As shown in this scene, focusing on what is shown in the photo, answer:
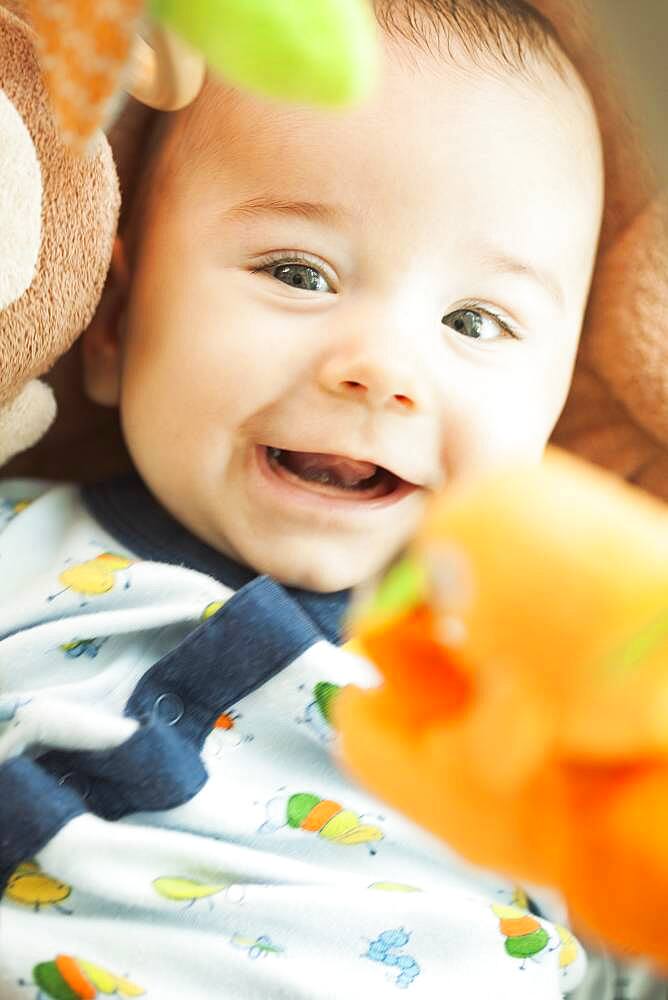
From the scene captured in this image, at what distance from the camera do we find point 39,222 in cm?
63

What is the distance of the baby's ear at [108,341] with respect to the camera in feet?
2.89

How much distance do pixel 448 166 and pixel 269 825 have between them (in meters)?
0.43

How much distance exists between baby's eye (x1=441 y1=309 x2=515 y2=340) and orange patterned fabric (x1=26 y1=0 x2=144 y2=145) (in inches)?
15.9

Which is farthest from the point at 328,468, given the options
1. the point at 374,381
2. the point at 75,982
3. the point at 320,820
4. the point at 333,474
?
the point at 75,982

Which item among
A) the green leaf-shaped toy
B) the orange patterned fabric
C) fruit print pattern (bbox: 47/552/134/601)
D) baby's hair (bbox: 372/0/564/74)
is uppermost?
the green leaf-shaped toy

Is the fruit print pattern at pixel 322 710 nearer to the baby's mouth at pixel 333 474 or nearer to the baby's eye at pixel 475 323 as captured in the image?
the baby's mouth at pixel 333 474

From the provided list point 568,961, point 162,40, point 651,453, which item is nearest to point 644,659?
point 162,40

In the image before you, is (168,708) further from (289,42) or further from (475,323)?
(289,42)

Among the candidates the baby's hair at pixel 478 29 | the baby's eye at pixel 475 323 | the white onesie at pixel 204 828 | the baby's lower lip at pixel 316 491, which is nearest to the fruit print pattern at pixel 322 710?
the white onesie at pixel 204 828

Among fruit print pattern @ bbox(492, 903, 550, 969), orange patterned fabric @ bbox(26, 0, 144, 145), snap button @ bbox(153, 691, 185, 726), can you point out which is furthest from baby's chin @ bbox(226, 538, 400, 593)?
orange patterned fabric @ bbox(26, 0, 144, 145)

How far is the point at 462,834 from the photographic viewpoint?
0.30 meters

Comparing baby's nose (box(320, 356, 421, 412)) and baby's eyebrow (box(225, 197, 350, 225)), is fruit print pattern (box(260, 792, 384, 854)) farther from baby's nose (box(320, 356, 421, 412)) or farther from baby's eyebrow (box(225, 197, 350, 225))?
baby's eyebrow (box(225, 197, 350, 225))

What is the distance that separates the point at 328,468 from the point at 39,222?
9.7 inches

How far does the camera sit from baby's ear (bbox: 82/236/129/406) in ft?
2.89
